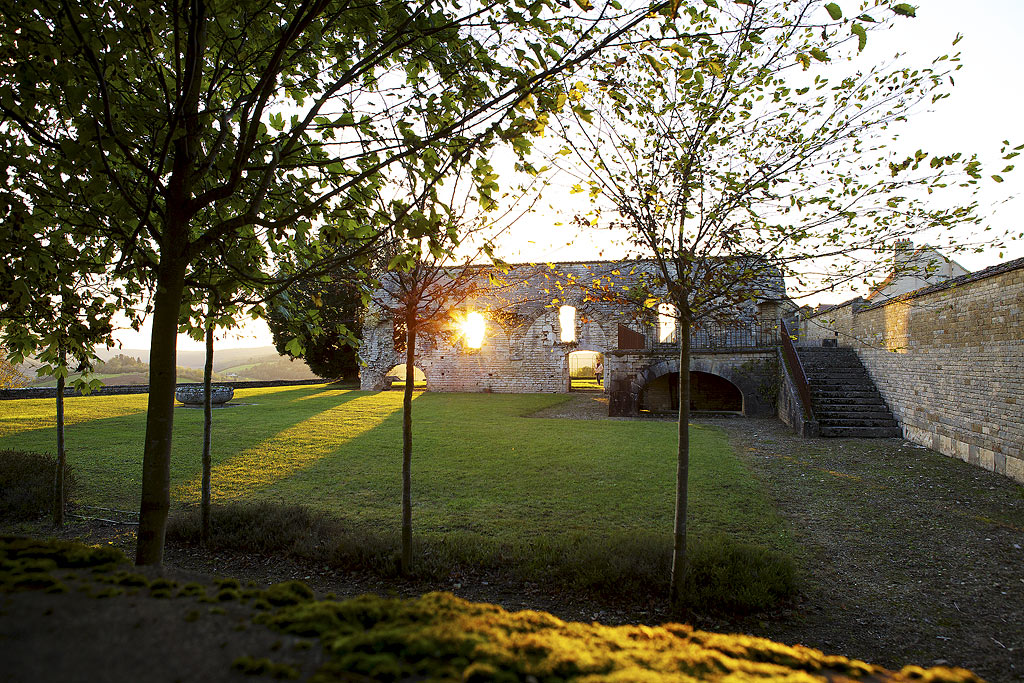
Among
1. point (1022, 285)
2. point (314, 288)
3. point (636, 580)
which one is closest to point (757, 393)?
point (1022, 285)

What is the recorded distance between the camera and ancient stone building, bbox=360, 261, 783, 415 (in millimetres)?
16797

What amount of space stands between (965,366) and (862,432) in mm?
3548

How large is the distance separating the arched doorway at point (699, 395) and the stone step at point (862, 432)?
21.5ft


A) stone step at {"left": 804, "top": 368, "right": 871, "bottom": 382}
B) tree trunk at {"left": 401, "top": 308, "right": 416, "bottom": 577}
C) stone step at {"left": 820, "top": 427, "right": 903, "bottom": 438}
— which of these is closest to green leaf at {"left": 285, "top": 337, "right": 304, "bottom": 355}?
tree trunk at {"left": 401, "top": 308, "right": 416, "bottom": 577}

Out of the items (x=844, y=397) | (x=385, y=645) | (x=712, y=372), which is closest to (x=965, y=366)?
(x=844, y=397)

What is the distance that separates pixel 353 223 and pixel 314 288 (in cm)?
123

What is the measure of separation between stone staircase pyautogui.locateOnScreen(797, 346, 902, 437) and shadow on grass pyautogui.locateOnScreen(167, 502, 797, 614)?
30.8 feet

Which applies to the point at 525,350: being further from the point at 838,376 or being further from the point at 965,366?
the point at 965,366

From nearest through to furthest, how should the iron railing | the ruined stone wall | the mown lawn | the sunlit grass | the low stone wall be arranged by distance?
1. the mown lawn
2. the sunlit grass
3. the iron railing
4. the low stone wall
5. the ruined stone wall

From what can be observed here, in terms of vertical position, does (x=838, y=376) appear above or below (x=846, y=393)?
above

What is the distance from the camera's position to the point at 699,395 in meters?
20.0

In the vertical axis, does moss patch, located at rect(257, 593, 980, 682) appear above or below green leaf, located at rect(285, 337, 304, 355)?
below

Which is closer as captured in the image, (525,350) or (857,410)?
(857,410)

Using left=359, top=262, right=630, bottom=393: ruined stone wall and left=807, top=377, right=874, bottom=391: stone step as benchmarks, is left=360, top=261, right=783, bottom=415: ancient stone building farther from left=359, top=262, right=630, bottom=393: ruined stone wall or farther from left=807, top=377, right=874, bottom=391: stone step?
left=807, top=377, right=874, bottom=391: stone step
